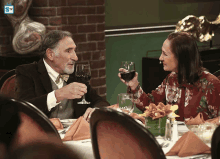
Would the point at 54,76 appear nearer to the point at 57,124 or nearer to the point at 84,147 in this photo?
the point at 57,124

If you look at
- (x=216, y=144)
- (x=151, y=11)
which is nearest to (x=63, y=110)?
(x=216, y=144)

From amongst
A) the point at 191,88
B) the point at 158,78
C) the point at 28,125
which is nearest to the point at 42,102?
the point at 28,125

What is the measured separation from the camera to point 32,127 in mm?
1377

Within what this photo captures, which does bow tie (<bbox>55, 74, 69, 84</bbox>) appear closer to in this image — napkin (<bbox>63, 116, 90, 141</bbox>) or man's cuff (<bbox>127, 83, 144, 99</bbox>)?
man's cuff (<bbox>127, 83, 144, 99</bbox>)

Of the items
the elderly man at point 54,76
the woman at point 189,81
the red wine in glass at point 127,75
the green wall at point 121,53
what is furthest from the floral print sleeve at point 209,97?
the green wall at point 121,53

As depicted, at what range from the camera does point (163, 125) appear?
167 centimetres

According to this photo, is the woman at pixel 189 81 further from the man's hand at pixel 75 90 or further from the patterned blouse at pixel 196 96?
the man's hand at pixel 75 90

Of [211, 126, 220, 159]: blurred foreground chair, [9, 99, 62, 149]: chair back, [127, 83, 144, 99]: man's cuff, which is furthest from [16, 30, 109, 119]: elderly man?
[211, 126, 220, 159]: blurred foreground chair

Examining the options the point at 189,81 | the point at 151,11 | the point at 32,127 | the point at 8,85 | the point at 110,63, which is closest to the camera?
the point at 32,127

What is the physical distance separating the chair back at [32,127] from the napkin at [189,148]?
46 centimetres

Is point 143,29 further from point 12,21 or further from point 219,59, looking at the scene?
point 12,21

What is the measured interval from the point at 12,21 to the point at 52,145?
9.46 feet

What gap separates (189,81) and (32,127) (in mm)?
1203

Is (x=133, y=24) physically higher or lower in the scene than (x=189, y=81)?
higher
